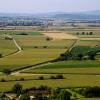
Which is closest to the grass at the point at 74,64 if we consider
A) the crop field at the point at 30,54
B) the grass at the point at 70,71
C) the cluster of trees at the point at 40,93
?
the grass at the point at 70,71

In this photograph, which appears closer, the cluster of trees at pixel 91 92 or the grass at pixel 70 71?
the cluster of trees at pixel 91 92

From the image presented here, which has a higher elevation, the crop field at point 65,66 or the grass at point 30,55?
the crop field at point 65,66

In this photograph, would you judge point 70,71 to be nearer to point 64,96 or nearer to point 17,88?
point 17,88

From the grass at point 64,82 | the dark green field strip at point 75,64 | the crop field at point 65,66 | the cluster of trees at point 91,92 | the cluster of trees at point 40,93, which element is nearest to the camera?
the cluster of trees at point 40,93

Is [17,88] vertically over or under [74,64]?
over

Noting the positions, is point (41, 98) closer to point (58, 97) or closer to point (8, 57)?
point (58, 97)

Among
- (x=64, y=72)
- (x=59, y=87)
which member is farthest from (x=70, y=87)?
(x=64, y=72)

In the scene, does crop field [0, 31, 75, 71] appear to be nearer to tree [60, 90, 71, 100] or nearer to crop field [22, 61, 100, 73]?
crop field [22, 61, 100, 73]

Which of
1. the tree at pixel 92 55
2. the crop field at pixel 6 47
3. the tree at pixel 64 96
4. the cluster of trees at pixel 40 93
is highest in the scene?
the tree at pixel 64 96

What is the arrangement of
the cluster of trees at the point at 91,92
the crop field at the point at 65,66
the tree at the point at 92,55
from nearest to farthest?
the cluster of trees at the point at 91,92
the crop field at the point at 65,66
the tree at the point at 92,55

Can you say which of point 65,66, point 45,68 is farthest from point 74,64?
point 45,68

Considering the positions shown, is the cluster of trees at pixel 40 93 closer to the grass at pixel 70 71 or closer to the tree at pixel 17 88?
the tree at pixel 17 88
